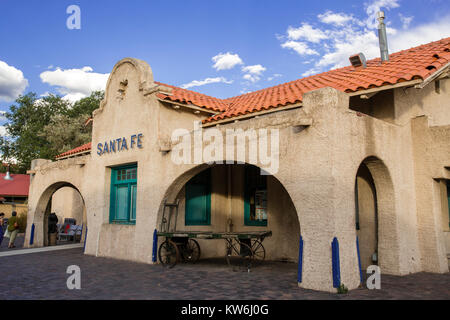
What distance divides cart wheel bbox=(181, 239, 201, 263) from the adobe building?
1.60ft

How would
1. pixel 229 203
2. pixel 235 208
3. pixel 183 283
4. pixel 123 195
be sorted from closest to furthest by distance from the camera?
pixel 183 283 < pixel 235 208 < pixel 229 203 < pixel 123 195

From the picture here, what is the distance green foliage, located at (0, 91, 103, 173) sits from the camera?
99.3 feet

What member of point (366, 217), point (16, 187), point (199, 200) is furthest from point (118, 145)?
point (16, 187)

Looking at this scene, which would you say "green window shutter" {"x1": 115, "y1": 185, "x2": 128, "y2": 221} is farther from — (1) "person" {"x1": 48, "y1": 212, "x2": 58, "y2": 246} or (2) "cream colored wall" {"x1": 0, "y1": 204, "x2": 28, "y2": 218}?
(2) "cream colored wall" {"x1": 0, "y1": 204, "x2": 28, "y2": 218}

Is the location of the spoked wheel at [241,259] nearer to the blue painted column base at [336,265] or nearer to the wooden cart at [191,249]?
the wooden cart at [191,249]

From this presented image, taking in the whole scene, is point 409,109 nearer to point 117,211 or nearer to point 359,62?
point 359,62

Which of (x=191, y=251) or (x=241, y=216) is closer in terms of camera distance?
(x=191, y=251)

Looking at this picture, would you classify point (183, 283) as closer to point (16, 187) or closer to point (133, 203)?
point (133, 203)

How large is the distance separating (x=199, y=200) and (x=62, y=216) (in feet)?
43.7

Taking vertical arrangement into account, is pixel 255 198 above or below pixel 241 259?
above

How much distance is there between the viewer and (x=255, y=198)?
11.6 meters
